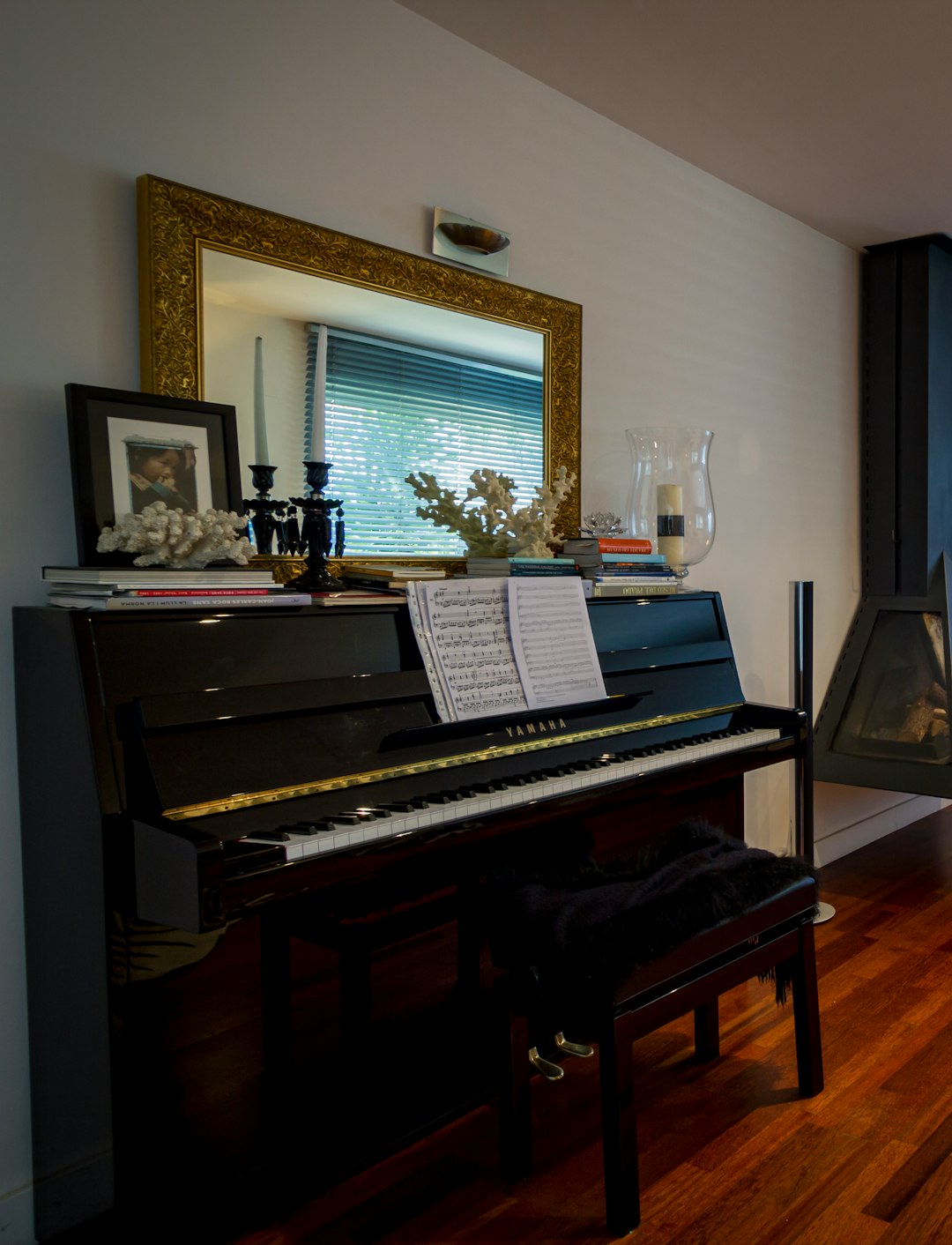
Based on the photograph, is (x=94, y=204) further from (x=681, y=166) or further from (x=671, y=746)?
(x=681, y=166)

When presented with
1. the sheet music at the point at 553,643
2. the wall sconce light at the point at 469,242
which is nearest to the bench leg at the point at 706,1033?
the sheet music at the point at 553,643

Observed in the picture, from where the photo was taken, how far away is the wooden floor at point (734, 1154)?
5.71 feet

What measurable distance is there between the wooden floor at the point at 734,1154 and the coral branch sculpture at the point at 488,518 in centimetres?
117

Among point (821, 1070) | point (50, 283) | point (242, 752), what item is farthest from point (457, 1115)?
point (50, 283)

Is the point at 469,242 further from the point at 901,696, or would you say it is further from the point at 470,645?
the point at 901,696

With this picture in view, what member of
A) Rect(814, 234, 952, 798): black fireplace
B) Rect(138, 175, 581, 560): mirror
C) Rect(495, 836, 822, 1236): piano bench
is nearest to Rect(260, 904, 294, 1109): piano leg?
Rect(495, 836, 822, 1236): piano bench

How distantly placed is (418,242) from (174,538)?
118 centimetres

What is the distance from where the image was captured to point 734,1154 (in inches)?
77.0

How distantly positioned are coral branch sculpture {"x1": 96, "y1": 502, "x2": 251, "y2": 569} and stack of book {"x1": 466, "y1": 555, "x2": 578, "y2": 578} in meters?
0.72

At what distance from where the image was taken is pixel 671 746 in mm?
2318

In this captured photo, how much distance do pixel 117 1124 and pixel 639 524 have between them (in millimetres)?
2108

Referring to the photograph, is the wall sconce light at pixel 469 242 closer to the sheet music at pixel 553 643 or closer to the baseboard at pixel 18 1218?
the sheet music at pixel 553 643

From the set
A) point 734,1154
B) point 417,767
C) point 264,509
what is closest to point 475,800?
point 417,767

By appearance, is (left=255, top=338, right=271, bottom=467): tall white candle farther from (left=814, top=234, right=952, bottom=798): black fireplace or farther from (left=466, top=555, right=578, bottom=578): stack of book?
(left=814, top=234, right=952, bottom=798): black fireplace
